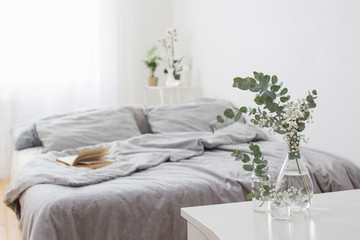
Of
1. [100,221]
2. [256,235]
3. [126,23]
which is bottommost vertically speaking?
[100,221]

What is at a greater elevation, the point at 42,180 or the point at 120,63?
the point at 120,63

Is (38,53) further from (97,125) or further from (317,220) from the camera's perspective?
(317,220)

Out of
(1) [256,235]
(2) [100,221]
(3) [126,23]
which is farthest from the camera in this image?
(3) [126,23]

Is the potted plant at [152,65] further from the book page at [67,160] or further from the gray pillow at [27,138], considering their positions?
the book page at [67,160]

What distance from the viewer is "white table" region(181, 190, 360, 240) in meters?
1.09

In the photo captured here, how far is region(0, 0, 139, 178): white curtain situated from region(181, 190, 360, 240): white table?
3.47m

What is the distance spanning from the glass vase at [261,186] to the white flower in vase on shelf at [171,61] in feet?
10.2

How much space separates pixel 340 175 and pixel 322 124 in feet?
1.48

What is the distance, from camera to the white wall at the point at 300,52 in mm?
2523

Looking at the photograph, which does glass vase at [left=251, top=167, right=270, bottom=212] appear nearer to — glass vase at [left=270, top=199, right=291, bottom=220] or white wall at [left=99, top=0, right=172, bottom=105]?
glass vase at [left=270, top=199, right=291, bottom=220]

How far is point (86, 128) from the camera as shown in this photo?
3305mm

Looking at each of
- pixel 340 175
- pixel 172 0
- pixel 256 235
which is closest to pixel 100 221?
pixel 256 235

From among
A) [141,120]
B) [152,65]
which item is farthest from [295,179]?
[152,65]

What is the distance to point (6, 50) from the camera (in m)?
4.39
